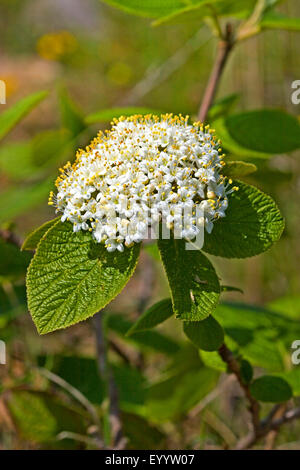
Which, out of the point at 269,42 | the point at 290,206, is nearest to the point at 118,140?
the point at 290,206

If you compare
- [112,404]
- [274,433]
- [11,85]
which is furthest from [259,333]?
[11,85]

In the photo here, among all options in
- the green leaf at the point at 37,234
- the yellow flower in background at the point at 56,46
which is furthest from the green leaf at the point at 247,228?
the yellow flower in background at the point at 56,46

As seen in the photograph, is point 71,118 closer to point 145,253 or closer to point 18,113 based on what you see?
point 18,113

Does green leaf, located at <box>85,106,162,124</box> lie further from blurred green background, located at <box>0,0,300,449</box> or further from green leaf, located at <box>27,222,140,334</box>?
green leaf, located at <box>27,222,140,334</box>

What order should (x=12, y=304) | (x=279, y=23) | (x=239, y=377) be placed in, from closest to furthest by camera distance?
1. (x=239, y=377)
2. (x=279, y=23)
3. (x=12, y=304)

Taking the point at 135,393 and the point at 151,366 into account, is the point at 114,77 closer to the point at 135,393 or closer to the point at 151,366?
the point at 151,366

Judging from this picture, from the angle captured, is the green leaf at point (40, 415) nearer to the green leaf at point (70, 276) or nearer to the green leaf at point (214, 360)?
the green leaf at point (214, 360)

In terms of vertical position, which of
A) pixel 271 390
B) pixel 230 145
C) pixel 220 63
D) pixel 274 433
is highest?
pixel 220 63
